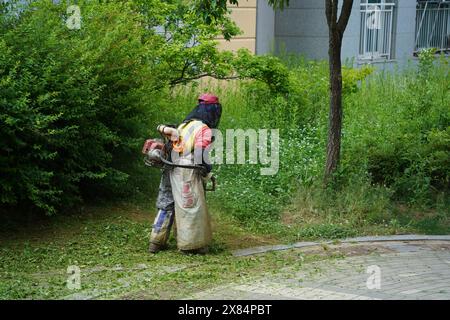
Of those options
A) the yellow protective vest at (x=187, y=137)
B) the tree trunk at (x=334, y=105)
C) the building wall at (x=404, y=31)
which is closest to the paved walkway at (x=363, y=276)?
the yellow protective vest at (x=187, y=137)

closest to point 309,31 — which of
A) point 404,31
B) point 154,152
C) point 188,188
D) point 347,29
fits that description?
point 347,29

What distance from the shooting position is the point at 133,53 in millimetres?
9406

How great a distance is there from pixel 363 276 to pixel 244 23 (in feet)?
36.2

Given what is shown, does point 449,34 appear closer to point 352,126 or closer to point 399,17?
point 399,17

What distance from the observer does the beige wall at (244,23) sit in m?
16.9

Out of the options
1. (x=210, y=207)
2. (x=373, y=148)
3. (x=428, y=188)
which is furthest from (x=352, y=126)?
(x=210, y=207)

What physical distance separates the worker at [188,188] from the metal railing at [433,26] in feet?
50.3

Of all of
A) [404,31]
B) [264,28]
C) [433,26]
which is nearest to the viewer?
[264,28]

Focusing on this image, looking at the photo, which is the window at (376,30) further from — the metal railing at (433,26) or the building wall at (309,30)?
the metal railing at (433,26)

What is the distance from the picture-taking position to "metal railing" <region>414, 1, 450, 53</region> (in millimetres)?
21516

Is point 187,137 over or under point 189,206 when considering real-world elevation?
over

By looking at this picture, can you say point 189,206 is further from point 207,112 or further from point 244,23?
point 244,23

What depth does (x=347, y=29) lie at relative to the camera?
1812 cm

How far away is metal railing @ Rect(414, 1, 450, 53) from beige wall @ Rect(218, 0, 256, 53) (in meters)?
6.59
